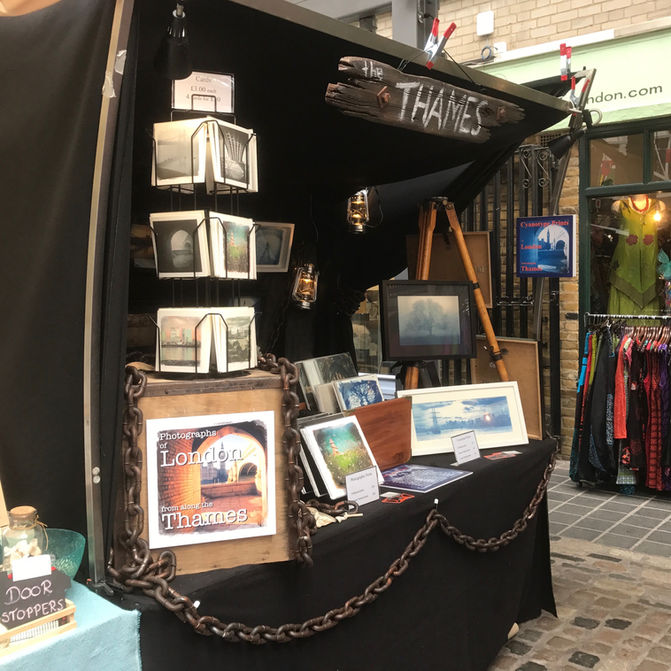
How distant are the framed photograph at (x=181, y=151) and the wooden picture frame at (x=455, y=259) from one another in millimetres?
2034

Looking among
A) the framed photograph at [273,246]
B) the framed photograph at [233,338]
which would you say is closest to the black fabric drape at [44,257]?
the framed photograph at [233,338]

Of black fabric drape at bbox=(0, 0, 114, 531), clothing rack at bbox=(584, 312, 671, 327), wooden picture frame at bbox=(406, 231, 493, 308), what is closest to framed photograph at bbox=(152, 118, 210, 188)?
black fabric drape at bbox=(0, 0, 114, 531)

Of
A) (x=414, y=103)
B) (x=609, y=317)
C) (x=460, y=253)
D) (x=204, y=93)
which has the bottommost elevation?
(x=609, y=317)

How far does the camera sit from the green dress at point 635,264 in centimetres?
612

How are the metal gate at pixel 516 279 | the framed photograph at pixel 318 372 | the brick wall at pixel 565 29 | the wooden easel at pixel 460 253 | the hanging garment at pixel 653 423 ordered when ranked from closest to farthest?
1. the framed photograph at pixel 318 372
2. the wooden easel at pixel 460 253
3. the hanging garment at pixel 653 423
4. the brick wall at pixel 565 29
5. the metal gate at pixel 516 279

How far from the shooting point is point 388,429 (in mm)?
2807

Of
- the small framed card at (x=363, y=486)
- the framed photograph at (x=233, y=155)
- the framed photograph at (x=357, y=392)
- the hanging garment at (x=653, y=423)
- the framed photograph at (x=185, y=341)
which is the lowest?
the hanging garment at (x=653, y=423)

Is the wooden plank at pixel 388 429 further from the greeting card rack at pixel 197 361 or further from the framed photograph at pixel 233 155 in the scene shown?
the framed photograph at pixel 233 155

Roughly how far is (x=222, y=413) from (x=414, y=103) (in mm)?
1406

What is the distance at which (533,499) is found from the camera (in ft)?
10.6

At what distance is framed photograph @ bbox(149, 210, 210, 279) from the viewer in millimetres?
1910

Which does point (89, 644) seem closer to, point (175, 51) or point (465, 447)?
point (175, 51)

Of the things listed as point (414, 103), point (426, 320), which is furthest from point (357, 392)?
point (414, 103)

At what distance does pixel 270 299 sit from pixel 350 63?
1.63m
